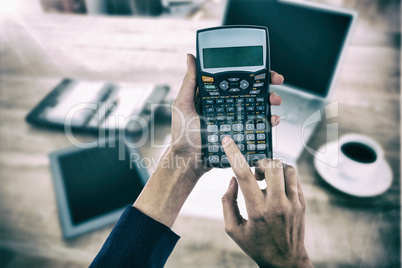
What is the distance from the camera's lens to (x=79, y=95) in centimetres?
64

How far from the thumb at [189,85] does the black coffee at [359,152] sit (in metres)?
0.29

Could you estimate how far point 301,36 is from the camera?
1.79 ft

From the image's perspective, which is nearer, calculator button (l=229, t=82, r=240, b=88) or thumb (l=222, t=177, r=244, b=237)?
thumb (l=222, t=177, r=244, b=237)

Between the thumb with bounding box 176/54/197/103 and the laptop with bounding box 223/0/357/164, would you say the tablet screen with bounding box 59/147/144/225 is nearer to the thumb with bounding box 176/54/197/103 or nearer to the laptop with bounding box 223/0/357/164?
the thumb with bounding box 176/54/197/103

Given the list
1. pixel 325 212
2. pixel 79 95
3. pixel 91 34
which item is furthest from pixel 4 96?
pixel 325 212

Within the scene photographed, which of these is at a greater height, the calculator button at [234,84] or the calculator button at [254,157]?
the calculator button at [234,84]

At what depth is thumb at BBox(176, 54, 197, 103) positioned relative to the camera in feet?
1.62

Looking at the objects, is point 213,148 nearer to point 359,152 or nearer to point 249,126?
point 249,126

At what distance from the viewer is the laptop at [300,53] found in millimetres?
509

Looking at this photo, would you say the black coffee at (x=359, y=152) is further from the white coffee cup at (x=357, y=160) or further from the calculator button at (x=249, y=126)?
the calculator button at (x=249, y=126)

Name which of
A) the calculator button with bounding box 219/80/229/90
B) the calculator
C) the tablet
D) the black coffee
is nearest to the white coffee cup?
the black coffee

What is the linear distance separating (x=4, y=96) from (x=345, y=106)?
853 millimetres

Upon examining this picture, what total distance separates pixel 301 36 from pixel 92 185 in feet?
1.66

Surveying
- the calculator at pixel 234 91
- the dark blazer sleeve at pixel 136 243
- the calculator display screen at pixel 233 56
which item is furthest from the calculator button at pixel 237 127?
the dark blazer sleeve at pixel 136 243
